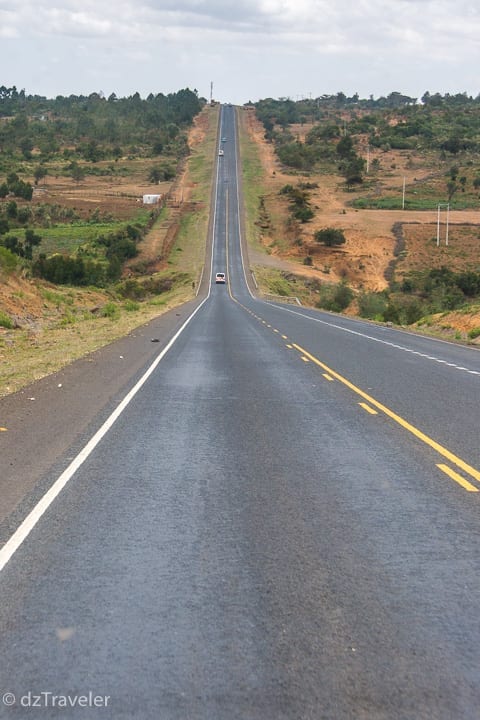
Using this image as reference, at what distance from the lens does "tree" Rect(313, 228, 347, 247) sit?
4053 inches

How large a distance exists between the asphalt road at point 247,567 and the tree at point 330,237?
90.4 meters

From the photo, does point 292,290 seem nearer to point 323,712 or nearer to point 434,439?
point 434,439

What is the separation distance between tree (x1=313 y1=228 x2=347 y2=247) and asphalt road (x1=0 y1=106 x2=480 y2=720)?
9039cm

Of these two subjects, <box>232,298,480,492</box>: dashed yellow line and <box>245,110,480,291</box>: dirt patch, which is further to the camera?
<box>245,110,480,291</box>: dirt patch

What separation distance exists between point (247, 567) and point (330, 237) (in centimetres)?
9889

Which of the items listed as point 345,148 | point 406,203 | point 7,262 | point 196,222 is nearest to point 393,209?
point 406,203

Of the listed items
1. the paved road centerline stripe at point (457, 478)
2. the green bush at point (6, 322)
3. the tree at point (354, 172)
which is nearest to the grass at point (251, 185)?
the tree at point (354, 172)

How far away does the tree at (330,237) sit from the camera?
4053 inches

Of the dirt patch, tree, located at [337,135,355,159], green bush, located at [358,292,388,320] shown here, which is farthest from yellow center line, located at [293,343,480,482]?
tree, located at [337,135,355,159]

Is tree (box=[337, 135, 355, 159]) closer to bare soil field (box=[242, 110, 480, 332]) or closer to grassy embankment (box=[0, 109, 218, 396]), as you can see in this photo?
bare soil field (box=[242, 110, 480, 332])

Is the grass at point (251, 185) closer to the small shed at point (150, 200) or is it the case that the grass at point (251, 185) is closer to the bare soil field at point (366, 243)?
the bare soil field at point (366, 243)

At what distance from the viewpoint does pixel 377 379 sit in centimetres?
1845

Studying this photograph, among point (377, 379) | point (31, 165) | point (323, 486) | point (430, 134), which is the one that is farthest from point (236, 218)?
point (323, 486)

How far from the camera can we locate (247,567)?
6.24 m
